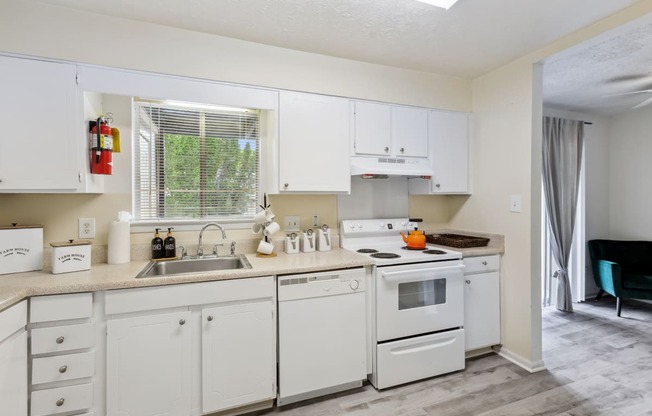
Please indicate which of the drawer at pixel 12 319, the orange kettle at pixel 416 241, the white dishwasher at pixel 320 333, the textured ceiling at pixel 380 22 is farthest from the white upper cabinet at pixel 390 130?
the drawer at pixel 12 319

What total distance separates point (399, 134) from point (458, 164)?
66 cm

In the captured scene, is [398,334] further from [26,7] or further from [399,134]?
[26,7]

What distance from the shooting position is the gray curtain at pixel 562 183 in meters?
3.62

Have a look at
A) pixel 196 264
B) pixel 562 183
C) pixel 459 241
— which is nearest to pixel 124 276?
pixel 196 264

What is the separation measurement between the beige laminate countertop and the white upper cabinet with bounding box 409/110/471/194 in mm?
1063

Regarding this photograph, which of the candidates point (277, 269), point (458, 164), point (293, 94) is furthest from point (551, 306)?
point (293, 94)

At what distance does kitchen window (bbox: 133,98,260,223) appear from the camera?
7.29 ft

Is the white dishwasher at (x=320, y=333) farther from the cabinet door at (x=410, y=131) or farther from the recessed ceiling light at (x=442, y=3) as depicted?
the recessed ceiling light at (x=442, y=3)

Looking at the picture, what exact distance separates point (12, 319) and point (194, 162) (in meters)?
1.37

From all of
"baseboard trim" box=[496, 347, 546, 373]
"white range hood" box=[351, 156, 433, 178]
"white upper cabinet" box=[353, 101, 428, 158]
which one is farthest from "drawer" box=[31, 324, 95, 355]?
"baseboard trim" box=[496, 347, 546, 373]

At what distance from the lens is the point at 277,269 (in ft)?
6.04

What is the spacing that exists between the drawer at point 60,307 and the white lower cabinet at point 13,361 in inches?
1.6

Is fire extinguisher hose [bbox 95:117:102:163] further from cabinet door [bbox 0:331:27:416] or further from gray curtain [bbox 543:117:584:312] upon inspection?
gray curtain [bbox 543:117:584:312]

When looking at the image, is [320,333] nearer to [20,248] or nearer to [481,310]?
[481,310]
